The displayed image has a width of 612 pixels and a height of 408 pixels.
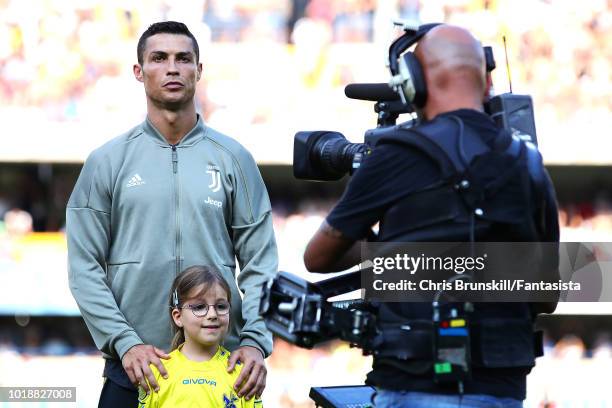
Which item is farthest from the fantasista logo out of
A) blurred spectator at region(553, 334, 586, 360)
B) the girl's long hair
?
blurred spectator at region(553, 334, 586, 360)

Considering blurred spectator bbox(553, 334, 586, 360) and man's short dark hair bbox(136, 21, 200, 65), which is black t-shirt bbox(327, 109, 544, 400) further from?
blurred spectator bbox(553, 334, 586, 360)

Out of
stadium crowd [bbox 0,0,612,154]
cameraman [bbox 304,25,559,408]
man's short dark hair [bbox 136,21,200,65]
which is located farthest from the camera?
stadium crowd [bbox 0,0,612,154]

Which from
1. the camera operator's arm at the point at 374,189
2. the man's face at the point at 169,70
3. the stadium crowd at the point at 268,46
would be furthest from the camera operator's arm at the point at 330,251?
the stadium crowd at the point at 268,46

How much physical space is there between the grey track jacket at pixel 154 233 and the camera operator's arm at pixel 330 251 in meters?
0.58

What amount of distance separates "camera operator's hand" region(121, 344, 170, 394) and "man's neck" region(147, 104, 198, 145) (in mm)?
520

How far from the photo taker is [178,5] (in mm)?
6293

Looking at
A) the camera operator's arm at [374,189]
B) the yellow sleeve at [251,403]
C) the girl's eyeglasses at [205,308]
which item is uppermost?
the camera operator's arm at [374,189]

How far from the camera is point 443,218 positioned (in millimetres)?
2174

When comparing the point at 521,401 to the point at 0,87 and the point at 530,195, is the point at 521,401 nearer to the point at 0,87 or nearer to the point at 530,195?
the point at 530,195

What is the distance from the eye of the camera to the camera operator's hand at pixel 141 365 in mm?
2756

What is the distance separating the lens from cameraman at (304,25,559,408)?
7.11ft

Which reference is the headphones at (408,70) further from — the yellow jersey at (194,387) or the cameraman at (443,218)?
the yellow jersey at (194,387)

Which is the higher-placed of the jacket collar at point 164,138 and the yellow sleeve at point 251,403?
the jacket collar at point 164,138

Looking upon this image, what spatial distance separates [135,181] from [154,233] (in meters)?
0.14
